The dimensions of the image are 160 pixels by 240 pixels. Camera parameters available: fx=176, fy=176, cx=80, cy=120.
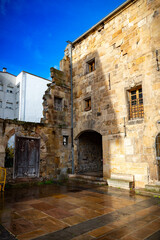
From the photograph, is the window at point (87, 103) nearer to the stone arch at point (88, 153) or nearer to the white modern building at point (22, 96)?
the stone arch at point (88, 153)

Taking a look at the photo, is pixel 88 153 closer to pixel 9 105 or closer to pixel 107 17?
pixel 107 17

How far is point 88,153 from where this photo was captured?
10.2 metres

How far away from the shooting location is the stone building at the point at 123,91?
6344mm

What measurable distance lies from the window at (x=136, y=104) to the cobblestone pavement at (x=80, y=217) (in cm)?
304

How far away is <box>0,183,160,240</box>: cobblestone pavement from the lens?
9.41ft

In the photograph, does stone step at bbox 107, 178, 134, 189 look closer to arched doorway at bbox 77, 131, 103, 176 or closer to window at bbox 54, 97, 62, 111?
arched doorway at bbox 77, 131, 103, 176

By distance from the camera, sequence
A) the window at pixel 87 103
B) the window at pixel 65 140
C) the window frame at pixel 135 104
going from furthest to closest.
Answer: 1. the window at pixel 65 140
2. the window at pixel 87 103
3. the window frame at pixel 135 104

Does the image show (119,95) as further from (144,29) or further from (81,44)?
(81,44)

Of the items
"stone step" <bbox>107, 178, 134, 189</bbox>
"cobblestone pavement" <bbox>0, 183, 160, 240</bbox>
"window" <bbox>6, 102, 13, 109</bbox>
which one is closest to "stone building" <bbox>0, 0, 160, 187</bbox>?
"stone step" <bbox>107, 178, 134, 189</bbox>

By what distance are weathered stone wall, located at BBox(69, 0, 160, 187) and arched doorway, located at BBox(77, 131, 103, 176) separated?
0.50 m

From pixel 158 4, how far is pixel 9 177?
8773mm

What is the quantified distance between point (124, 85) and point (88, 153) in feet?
15.2

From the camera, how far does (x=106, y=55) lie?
8352 millimetres

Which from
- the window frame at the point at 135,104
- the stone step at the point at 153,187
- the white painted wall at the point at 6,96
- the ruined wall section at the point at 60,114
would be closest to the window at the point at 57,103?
the ruined wall section at the point at 60,114
